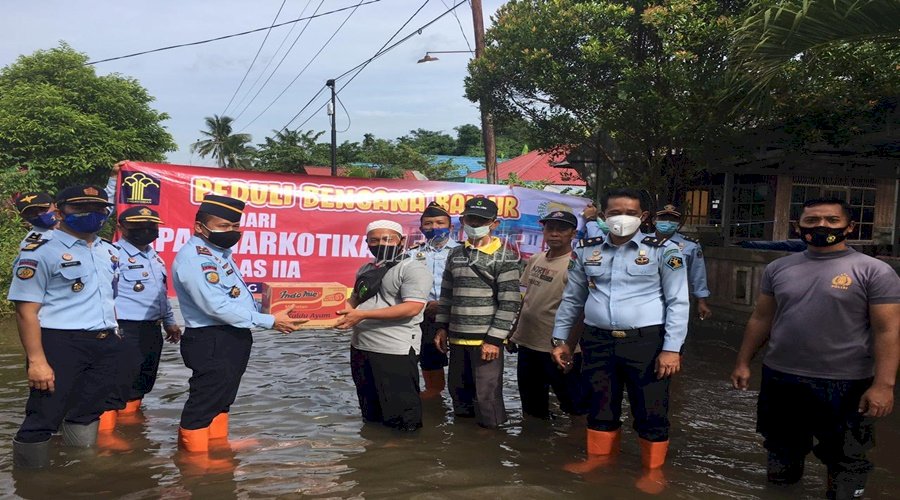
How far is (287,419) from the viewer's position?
5.28 meters

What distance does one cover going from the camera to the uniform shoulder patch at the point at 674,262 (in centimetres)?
391

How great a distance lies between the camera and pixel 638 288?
3.96 meters

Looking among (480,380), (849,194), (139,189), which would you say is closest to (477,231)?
(480,380)

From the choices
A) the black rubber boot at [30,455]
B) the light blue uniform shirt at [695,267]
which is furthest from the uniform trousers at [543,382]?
the black rubber boot at [30,455]

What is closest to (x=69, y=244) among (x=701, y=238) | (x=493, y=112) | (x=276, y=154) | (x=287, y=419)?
(x=287, y=419)

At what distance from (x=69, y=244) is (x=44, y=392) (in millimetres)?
838

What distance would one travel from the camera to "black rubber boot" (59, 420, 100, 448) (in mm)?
4289

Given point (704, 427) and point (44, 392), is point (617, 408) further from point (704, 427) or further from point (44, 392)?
point (44, 392)

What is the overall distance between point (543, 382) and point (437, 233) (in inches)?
57.1

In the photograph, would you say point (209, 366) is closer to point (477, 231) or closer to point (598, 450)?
point (477, 231)

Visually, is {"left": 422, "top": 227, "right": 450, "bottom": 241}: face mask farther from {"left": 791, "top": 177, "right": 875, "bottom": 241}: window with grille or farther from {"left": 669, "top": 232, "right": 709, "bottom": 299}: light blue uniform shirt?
{"left": 791, "top": 177, "right": 875, "bottom": 241}: window with grille

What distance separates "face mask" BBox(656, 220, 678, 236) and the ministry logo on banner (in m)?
4.97

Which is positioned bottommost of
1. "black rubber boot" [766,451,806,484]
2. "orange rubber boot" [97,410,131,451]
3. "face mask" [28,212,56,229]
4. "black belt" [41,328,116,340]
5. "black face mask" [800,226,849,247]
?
"orange rubber boot" [97,410,131,451]

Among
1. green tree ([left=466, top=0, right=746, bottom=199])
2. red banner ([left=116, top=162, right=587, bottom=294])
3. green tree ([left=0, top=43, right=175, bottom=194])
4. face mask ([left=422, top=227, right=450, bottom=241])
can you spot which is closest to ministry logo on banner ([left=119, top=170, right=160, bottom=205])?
red banner ([left=116, top=162, right=587, bottom=294])
